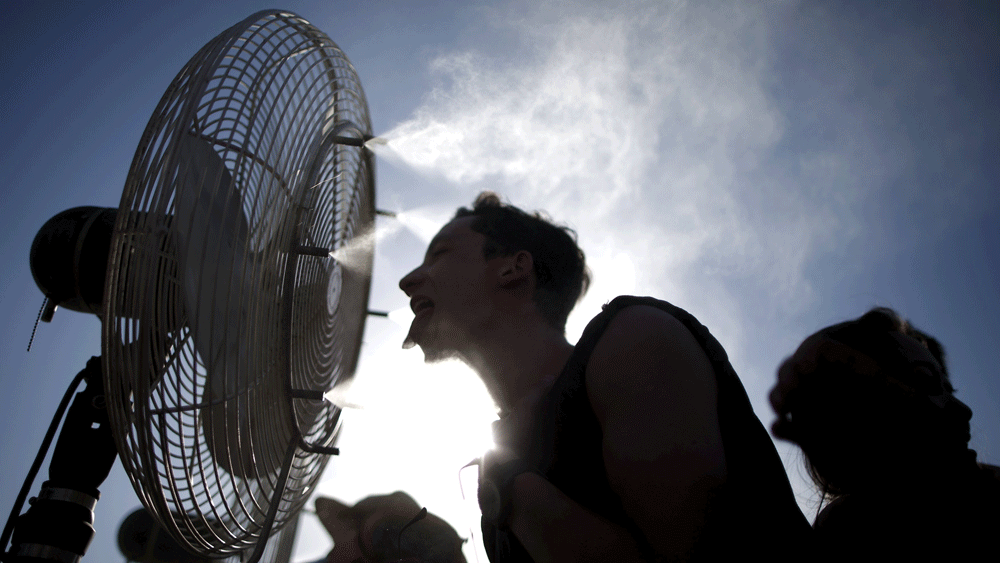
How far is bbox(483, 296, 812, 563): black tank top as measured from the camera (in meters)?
0.75

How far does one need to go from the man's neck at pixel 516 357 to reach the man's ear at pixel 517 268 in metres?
0.13

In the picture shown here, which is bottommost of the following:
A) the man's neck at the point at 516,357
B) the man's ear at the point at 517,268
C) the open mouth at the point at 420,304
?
the man's neck at the point at 516,357

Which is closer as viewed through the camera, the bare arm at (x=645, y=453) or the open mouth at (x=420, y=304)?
the bare arm at (x=645, y=453)

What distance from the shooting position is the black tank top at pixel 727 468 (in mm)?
751

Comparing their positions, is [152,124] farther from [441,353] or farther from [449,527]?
[449,527]

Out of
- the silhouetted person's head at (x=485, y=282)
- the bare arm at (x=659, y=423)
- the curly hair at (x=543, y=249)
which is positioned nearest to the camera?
the bare arm at (x=659, y=423)

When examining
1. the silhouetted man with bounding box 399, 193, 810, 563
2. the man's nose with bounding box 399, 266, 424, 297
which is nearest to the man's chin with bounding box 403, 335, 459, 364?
the man's nose with bounding box 399, 266, 424, 297

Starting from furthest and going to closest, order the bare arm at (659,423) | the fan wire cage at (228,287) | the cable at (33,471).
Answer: the cable at (33,471), the fan wire cage at (228,287), the bare arm at (659,423)

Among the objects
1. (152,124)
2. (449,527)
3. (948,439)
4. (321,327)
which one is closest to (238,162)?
(152,124)

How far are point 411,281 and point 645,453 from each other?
105 cm

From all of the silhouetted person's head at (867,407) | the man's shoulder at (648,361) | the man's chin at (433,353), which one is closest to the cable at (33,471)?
the man's chin at (433,353)

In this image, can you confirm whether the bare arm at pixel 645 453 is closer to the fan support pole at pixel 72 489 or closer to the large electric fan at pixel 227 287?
the large electric fan at pixel 227 287

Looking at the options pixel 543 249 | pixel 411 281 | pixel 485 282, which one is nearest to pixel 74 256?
pixel 411 281

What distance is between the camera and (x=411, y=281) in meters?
1.66
